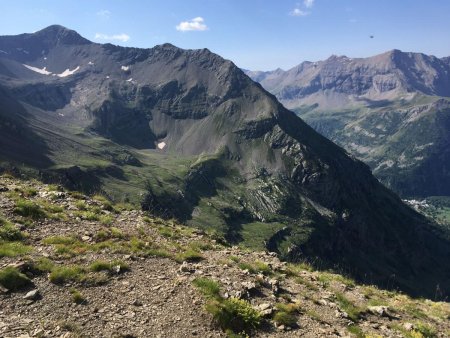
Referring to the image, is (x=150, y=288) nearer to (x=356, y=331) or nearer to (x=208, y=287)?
(x=208, y=287)

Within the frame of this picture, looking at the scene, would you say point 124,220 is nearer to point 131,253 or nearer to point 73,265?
point 131,253

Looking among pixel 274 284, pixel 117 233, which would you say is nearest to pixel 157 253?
pixel 117 233

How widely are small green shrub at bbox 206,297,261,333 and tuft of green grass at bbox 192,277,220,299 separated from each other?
0.69 meters

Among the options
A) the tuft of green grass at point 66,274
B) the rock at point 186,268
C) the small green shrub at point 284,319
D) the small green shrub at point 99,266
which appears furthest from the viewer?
the rock at point 186,268

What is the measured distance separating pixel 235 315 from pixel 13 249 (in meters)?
11.9

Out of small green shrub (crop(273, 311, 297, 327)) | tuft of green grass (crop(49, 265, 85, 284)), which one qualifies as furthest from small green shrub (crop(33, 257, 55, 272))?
small green shrub (crop(273, 311, 297, 327))

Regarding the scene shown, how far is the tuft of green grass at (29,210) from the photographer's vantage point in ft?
82.1

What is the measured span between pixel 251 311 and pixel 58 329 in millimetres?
8452

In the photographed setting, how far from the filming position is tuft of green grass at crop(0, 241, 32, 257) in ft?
64.5

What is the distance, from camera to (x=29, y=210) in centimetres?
2544

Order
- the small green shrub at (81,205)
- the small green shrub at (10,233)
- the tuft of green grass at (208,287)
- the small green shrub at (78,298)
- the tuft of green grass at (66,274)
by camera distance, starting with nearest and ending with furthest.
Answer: the small green shrub at (78,298) → the tuft of green grass at (66,274) → the tuft of green grass at (208,287) → the small green shrub at (10,233) → the small green shrub at (81,205)

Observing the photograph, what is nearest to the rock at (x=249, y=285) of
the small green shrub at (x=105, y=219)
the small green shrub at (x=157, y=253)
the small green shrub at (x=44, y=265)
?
the small green shrub at (x=157, y=253)

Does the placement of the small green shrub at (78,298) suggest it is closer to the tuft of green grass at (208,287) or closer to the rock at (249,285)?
the tuft of green grass at (208,287)

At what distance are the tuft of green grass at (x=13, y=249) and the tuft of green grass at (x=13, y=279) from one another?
1.83 m
